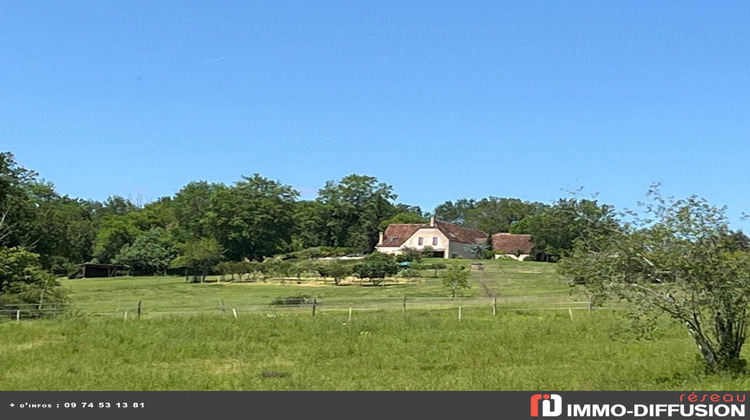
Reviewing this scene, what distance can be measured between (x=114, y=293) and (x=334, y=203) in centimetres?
5546

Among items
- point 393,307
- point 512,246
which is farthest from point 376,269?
point 512,246

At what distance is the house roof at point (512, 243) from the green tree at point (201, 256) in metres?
39.5

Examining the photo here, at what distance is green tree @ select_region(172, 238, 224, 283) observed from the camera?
8594 centimetres

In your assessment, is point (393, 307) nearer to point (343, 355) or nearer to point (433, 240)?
point (343, 355)

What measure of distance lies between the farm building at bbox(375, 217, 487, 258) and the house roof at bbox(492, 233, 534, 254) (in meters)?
2.12

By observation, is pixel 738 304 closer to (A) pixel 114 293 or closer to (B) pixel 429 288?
(B) pixel 429 288

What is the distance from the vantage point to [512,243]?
106m

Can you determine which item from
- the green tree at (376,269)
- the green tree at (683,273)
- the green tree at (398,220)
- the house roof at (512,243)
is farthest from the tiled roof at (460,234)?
the green tree at (683,273)

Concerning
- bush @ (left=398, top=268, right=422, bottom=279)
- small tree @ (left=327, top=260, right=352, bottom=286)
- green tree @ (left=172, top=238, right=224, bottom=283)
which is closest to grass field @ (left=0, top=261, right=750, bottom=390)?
small tree @ (left=327, top=260, right=352, bottom=286)

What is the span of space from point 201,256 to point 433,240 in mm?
32889

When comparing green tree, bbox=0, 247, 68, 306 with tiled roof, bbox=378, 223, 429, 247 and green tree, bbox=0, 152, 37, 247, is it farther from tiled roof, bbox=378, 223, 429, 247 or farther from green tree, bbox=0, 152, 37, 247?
tiled roof, bbox=378, 223, 429, 247

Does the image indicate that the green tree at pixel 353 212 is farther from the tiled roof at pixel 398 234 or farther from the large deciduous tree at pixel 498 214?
the large deciduous tree at pixel 498 214
